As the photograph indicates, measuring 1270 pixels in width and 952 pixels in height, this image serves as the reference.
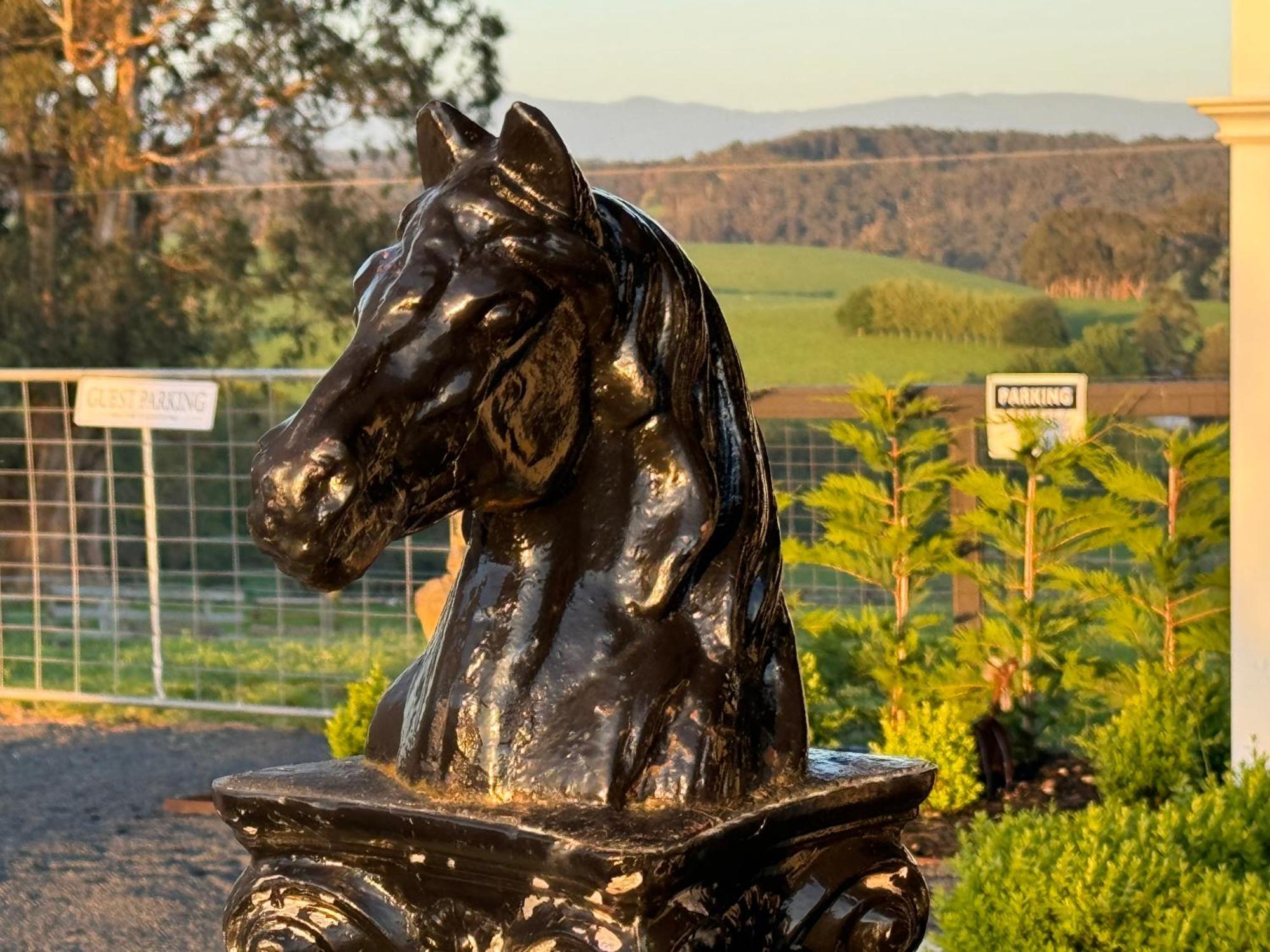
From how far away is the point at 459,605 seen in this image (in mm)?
1679

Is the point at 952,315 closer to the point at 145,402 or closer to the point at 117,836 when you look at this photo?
the point at 145,402

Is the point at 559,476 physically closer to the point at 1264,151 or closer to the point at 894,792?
the point at 894,792

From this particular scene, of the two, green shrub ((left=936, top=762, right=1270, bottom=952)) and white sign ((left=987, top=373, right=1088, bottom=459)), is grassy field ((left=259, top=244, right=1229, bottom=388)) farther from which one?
green shrub ((left=936, top=762, right=1270, bottom=952))

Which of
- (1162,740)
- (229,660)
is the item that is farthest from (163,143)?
(1162,740)

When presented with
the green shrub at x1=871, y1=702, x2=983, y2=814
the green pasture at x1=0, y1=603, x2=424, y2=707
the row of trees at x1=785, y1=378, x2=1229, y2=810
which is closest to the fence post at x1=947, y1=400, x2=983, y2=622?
the row of trees at x1=785, y1=378, x2=1229, y2=810

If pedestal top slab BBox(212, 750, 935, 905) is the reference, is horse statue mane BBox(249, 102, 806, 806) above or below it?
above

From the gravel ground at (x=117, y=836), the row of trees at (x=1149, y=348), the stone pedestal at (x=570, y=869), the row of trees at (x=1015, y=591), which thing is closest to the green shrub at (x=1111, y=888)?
the gravel ground at (x=117, y=836)

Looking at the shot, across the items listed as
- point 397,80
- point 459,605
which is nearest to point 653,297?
point 459,605

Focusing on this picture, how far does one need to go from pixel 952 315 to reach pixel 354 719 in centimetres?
877

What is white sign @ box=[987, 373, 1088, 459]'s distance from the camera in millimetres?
6555

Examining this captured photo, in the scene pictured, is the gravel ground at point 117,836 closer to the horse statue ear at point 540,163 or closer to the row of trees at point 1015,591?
the row of trees at point 1015,591

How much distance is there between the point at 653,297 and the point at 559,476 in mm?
182

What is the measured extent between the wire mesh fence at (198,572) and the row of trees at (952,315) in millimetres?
2390

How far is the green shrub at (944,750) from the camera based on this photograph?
580 centimetres
